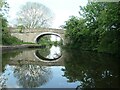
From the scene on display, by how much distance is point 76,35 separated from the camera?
3872cm

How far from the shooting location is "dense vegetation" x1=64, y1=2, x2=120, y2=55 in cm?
1927

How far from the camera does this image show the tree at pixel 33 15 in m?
56.1

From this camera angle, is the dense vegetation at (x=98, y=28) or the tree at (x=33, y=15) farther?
the tree at (x=33, y=15)

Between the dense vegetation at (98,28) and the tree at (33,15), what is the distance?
13.7 meters

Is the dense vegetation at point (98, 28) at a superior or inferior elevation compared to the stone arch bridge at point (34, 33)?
superior

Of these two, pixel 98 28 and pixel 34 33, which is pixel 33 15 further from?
pixel 98 28

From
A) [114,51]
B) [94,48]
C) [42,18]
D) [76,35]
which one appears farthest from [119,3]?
[42,18]

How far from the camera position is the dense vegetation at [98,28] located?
19.3m

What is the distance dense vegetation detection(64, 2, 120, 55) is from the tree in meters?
13.7

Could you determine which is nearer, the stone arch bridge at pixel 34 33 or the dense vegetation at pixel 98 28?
the dense vegetation at pixel 98 28

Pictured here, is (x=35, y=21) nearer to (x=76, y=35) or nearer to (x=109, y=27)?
(x=76, y=35)

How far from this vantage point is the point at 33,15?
56812 mm

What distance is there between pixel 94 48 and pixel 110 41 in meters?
9.20

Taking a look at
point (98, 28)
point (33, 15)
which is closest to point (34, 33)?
point (33, 15)
